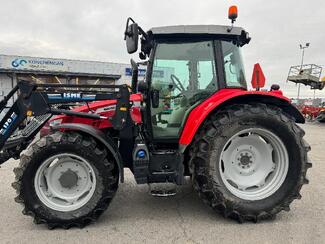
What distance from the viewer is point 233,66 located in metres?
3.59

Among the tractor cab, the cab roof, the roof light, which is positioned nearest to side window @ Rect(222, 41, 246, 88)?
the tractor cab

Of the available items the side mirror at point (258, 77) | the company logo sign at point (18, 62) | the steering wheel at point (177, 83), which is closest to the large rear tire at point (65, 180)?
the steering wheel at point (177, 83)

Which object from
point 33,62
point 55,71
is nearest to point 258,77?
point 55,71

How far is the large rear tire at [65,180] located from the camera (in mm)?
3008

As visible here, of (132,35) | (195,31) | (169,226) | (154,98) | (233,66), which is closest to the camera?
(132,35)

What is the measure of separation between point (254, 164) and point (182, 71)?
4.87 ft

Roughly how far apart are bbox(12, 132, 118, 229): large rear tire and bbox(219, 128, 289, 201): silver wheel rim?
1.41 meters

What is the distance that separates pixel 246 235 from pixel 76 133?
215cm

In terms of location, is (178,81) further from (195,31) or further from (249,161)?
(249,161)

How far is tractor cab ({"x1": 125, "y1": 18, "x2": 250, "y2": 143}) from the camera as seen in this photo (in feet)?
11.2

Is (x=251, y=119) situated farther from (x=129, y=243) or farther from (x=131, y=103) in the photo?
(x=129, y=243)

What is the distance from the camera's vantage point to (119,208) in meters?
3.62

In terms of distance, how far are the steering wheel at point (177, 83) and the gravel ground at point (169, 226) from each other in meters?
1.56

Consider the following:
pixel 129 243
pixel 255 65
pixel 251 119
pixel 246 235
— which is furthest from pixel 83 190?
pixel 255 65
